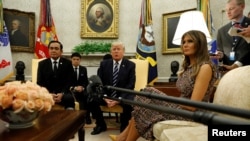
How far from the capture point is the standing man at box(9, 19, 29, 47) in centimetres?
511

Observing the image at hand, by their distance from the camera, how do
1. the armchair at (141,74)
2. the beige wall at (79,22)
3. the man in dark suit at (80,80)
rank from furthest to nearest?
the beige wall at (79,22), the man in dark suit at (80,80), the armchair at (141,74)

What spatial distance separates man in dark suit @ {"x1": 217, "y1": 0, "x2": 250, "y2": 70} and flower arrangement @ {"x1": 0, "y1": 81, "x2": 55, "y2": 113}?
6.36ft

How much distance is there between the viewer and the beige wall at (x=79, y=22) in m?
5.28

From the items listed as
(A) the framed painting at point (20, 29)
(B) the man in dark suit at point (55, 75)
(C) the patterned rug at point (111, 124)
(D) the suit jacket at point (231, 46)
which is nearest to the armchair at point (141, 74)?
(C) the patterned rug at point (111, 124)

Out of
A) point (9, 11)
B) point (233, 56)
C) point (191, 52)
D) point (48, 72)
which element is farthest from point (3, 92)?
point (9, 11)

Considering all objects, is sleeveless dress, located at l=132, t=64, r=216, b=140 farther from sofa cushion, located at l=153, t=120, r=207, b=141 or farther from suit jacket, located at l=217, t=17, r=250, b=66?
suit jacket, located at l=217, t=17, r=250, b=66

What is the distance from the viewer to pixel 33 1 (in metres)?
5.43

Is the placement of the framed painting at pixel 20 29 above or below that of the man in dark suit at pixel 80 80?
above

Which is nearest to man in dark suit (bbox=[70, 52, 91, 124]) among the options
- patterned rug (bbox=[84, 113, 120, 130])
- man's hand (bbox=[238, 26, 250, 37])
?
patterned rug (bbox=[84, 113, 120, 130])

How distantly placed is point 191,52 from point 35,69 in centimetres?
288

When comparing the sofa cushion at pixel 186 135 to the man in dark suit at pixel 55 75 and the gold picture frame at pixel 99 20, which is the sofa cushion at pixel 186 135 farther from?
the gold picture frame at pixel 99 20

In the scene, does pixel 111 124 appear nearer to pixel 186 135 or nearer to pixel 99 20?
pixel 99 20

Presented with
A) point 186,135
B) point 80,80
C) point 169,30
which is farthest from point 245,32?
point 169,30

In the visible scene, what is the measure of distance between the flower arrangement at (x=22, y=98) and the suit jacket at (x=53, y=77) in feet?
6.42
